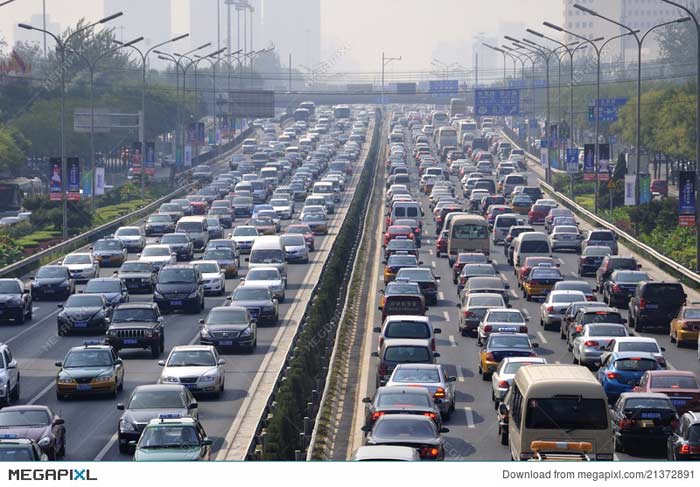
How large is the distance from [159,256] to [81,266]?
3.29m

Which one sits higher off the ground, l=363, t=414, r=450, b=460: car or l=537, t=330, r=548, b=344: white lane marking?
l=363, t=414, r=450, b=460: car

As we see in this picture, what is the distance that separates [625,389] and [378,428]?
10.2m

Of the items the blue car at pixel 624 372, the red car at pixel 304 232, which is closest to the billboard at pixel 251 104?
the red car at pixel 304 232

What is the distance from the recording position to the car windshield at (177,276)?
54.7 m

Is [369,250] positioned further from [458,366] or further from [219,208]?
[458,366]

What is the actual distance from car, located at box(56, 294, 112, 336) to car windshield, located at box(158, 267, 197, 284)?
5.84 meters

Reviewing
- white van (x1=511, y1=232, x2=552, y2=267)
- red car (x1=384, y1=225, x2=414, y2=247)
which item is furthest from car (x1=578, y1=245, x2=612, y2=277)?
red car (x1=384, y1=225, x2=414, y2=247)

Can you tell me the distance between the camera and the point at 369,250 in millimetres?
78812

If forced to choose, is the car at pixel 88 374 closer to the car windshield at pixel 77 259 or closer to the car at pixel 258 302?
the car at pixel 258 302

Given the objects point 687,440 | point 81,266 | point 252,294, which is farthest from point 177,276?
point 687,440

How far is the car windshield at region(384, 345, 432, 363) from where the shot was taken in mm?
38469

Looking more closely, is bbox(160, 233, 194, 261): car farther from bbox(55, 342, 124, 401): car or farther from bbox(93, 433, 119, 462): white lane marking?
bbox(93, 433, 119, 462): white lane marking

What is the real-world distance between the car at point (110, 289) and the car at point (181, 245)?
701 inches
